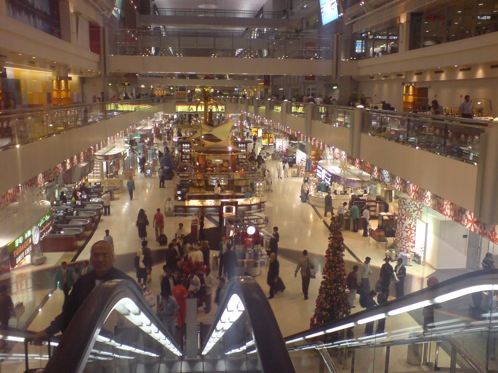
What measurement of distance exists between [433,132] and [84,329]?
8490mm

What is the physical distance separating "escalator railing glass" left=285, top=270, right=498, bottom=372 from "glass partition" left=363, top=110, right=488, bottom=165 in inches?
129

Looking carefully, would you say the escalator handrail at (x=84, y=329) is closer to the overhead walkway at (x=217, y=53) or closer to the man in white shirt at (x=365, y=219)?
the man in white shirt at (x=365, y=219)

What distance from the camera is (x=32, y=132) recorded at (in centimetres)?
1052

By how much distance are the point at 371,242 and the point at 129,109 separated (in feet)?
44.8

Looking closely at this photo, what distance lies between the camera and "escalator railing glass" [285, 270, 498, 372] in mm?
3598

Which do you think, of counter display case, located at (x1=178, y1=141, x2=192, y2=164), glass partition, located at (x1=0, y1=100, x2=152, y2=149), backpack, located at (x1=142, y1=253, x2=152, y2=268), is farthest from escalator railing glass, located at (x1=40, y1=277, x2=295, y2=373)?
counter display case, located at (x1=178, y1=141, x2=192, y2=164)

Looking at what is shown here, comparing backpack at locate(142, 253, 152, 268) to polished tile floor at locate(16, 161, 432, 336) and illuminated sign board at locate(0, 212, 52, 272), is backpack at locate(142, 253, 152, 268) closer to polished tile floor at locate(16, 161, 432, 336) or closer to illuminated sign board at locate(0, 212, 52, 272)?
polished tile floor at locate(16, 161, 432, 336)

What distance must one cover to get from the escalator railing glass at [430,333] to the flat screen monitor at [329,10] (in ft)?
64.8

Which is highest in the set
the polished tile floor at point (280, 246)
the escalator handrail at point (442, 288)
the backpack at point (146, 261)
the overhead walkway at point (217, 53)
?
the overhead walkway at point (217, 53)

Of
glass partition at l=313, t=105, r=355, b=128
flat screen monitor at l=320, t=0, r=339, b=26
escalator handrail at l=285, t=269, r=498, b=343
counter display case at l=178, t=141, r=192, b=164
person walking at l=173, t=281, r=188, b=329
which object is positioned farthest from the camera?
counter display case at l=178, t=141, r=192, b=164

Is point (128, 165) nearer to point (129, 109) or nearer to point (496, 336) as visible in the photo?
point (129, 109)

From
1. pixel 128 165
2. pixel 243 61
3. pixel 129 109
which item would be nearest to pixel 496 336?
pixel 243 61

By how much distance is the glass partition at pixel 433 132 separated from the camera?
798 centimetres

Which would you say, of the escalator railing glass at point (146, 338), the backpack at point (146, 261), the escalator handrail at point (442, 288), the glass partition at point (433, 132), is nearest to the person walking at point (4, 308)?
the escalator railing glass at point (146, 338)
